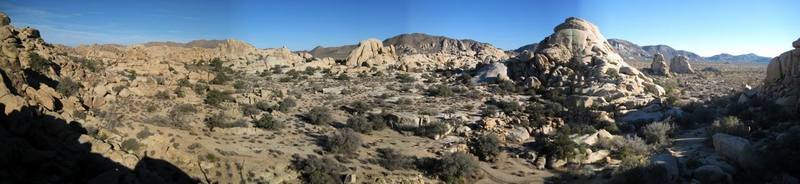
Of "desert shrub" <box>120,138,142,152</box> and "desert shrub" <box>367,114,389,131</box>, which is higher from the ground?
"desert shrub" <box>120,138,142,152</box>

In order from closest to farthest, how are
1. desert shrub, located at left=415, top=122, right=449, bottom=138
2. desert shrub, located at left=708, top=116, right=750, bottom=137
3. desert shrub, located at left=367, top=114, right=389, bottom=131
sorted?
1. desert shrub, located at left=708, top=116, right=750, bottom=137
2. desert shrub, located at left=415, top=122, right=449, bottom=138
3. desert shrub, located at left=367, top=114, right=389, bottom=131

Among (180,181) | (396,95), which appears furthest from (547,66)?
(180,181)

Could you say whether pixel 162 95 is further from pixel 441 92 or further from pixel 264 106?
pixel 441 92

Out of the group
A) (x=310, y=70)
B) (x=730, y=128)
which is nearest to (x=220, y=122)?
(x=730, y=128)

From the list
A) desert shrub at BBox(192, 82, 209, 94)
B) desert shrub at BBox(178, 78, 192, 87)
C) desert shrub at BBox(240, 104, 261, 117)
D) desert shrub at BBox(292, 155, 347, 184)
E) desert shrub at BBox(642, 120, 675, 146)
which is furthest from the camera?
desert shrub at BBox(178, 78, 192, 87)

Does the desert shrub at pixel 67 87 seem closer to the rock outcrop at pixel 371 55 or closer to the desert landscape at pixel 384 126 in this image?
the desert landscape at pixel 384 126

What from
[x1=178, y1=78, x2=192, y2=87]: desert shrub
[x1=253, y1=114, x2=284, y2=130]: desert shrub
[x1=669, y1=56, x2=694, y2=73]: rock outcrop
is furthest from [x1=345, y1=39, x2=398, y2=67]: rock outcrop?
[x1=669, y1=56, x2=694, y2=73]: rock outcrop

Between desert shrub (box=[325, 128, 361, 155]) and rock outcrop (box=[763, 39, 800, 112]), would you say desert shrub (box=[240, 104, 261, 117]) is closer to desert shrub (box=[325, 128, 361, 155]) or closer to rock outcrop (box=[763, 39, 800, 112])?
desert shrub (box=[325, 128, 361, 155])
